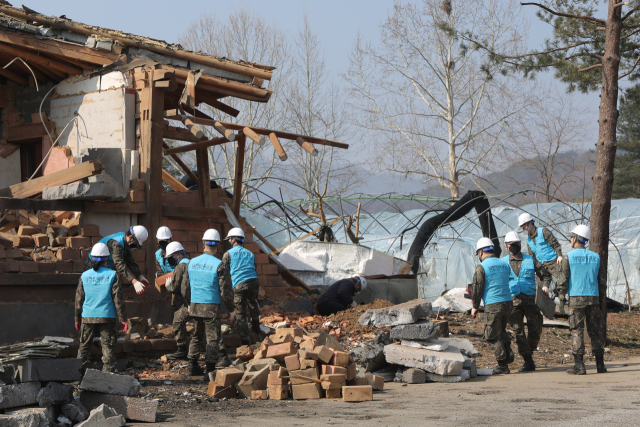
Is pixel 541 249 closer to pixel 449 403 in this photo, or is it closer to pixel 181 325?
pixel 449 403

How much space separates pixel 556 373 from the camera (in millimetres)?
9078

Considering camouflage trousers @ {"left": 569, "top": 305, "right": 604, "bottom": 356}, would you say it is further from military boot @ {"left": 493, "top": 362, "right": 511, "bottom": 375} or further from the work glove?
the work glove

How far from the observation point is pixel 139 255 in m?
10.7

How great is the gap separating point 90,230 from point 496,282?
6286 millimetres

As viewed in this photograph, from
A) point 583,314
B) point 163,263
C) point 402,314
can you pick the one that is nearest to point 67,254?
point 163,263

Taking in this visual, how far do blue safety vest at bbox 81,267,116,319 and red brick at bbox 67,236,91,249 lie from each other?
253 centimetres

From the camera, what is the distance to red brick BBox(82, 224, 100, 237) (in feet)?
34.4

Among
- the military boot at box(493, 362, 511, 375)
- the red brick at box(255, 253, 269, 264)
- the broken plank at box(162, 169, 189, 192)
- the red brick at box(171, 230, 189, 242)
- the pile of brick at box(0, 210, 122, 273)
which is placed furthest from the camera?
the broken plank at box(162, 169, 189, 192)

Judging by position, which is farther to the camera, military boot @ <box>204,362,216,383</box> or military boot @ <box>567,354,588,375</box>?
military boot @ <box>567,354,588,375</box>

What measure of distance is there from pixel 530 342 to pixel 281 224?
13469 millimetres

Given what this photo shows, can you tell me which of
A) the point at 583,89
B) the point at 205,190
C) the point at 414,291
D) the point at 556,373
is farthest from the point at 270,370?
the point at 583,89

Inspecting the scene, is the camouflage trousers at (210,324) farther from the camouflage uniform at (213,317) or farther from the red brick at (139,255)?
the red brick at (139,255)

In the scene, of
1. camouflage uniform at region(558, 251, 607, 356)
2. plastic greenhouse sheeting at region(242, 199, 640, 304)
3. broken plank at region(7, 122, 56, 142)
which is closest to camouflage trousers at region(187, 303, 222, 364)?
camouflage uniform at region(558, 251, 607, 356)

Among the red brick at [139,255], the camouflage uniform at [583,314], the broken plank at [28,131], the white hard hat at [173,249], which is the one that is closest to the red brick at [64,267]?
the red brick at [139,255]
